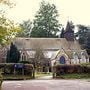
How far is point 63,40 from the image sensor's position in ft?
323

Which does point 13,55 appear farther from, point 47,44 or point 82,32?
point 82,32

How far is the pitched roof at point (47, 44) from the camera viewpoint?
312 feet

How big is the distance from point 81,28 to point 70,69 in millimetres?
52030

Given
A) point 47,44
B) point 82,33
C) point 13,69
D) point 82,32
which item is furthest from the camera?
point 82,32

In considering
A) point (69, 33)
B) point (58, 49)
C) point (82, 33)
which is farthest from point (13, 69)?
point (82, 33)

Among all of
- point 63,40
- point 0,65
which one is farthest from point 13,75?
point 63,40

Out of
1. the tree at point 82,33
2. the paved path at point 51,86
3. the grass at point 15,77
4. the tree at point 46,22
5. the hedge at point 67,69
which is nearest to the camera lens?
the paved path at point 51,86

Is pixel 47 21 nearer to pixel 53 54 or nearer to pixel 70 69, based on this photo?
pixel 53 54

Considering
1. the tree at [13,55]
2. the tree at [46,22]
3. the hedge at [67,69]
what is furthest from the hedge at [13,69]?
the tree at [46,22]

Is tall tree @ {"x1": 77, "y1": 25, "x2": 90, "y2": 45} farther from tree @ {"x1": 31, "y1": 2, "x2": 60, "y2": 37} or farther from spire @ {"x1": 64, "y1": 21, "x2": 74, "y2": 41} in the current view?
tree @ {"x1": 31, "y1": 2, "x2": 60, "y2": 37}

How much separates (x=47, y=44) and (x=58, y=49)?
11.7 feet

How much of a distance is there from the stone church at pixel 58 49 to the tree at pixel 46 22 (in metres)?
12.5

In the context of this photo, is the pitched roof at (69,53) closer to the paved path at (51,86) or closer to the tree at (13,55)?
the tree at (13,55)

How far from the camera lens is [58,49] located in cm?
9519
